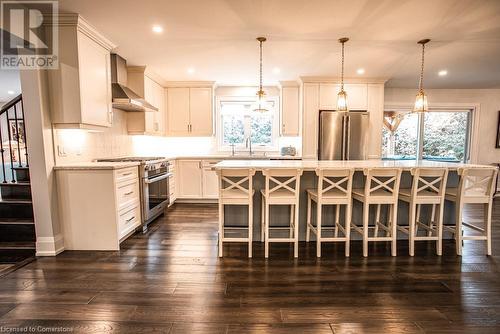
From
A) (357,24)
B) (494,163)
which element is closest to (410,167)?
(357,24)

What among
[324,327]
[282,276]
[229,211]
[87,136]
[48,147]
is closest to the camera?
[324,327]

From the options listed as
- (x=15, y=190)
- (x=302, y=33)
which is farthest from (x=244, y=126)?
(x=15, y=190)

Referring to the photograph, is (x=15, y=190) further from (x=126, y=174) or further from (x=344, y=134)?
(x=344, y=134)

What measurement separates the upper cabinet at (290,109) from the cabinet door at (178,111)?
2014 millimetres

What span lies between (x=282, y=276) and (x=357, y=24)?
2.71 meters

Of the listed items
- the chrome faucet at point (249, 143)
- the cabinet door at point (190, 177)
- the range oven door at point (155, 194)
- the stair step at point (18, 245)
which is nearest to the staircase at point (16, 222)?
the stair step at point (18, 245)

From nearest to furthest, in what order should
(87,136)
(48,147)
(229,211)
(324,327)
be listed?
1. (324,327)
2. (48,147)
3. (229,211)
4. (87,136)

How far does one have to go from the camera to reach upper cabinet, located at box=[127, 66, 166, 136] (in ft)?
13.7

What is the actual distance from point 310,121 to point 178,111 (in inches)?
107

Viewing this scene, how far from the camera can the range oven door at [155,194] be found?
11.5 ft

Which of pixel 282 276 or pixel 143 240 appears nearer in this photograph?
pixel 282 276

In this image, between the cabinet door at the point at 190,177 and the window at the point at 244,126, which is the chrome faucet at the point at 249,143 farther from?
the cabinet door at the point at 190,177

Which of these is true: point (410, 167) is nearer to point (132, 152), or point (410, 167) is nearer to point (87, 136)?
point (87, 136)

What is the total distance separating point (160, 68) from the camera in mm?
4281
